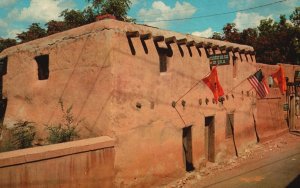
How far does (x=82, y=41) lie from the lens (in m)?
9.34

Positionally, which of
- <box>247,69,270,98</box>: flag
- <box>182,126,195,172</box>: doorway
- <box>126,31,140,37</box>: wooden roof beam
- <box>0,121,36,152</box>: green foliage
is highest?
<box>126,31,140,37</box>: wooden roof beam

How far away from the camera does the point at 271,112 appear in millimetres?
17922

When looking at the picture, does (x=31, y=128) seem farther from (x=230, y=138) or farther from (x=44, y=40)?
(x=230, y=138)

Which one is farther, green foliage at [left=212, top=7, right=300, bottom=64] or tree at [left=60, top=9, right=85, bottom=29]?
green foliage at [left=212, top=7, right=300, bottom=64]

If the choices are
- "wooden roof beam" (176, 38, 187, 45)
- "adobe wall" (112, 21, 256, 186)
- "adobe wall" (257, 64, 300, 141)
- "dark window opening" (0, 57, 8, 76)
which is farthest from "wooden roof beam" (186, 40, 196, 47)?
"dark window opening" (0, 57, 8, 76)

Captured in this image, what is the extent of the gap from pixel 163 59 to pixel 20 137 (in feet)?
18.0

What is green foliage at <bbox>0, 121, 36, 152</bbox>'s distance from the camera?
10258mm

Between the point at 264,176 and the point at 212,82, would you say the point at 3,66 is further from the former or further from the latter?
the point at 264,176

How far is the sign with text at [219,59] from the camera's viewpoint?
11.9 m

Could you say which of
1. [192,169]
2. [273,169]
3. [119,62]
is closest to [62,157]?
[119,62]

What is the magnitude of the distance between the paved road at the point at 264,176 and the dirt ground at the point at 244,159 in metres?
0.23

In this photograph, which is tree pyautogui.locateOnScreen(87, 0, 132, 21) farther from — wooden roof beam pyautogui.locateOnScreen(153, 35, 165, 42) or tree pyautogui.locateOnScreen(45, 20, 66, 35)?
wooden roof beam pyautogui.locateOnScreen(153, 35, 165, 42)

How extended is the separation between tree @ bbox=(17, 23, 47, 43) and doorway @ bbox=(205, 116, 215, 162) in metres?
16.7

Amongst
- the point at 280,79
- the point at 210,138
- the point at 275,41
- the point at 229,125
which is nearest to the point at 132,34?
the point at 210,138
